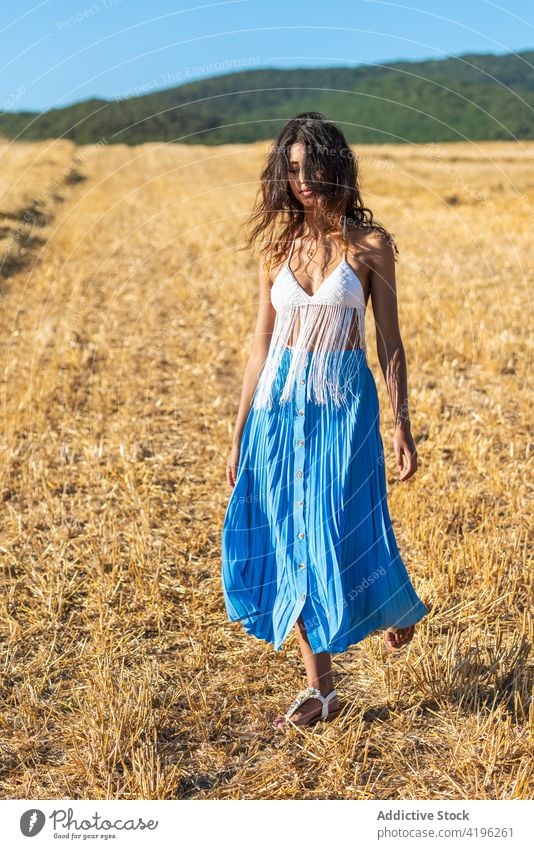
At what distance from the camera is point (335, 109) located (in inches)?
3068

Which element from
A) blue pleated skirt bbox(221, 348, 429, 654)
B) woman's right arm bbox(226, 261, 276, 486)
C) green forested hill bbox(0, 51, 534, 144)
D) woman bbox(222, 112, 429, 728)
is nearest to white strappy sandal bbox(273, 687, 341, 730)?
woman bbox(222, 112, 429, 728)

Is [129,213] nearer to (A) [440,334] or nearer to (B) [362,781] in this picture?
(A) [440,334]

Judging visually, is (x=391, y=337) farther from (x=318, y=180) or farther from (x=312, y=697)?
(x=312, y=697)

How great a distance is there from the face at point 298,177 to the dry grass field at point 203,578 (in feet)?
4.36

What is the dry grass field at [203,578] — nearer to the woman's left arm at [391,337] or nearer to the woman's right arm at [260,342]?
the woman's left arm at [391,337]

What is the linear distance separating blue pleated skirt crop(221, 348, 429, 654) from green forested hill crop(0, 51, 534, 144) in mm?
48799

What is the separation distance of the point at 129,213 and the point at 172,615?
18.2 m

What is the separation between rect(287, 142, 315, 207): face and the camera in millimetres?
3215

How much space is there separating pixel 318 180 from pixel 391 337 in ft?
2.02

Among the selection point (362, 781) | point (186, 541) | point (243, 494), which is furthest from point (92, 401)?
point (362, 781)

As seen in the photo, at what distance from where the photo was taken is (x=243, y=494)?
11.6ft

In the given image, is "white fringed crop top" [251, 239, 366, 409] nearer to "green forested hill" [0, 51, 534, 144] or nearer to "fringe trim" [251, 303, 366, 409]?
"fringe trim" [251, 303, 366, 409]

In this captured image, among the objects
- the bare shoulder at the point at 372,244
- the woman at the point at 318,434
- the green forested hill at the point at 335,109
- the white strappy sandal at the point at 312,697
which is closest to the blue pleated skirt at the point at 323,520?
the woman at the point at 318,434

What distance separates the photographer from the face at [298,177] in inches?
127
